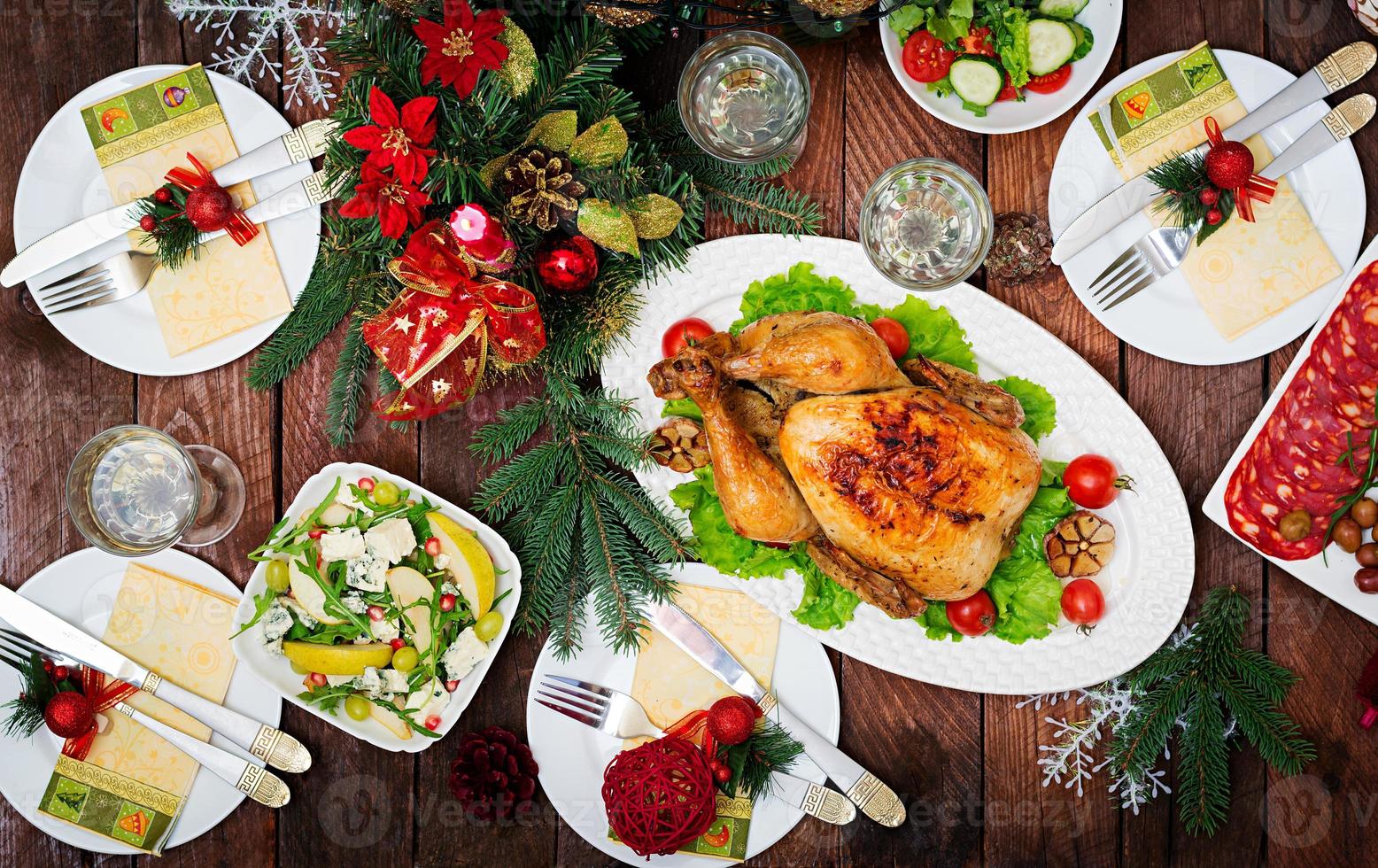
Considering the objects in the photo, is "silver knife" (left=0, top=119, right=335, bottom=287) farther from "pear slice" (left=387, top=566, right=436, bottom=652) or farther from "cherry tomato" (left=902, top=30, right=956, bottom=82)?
"cherry tomato" (left=902, top=30, right=956, bottom=82)

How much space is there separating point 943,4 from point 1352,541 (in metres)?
1.25

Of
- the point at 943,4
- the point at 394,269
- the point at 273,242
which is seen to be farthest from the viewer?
the point at 273,242

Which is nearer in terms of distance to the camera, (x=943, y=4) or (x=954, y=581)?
(x=954, y=581)

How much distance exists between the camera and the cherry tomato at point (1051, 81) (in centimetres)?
163

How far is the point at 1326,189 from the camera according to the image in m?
1.66

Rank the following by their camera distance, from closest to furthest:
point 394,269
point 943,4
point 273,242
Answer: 1. point 394,269
2. point 943,4
3. point 273,242

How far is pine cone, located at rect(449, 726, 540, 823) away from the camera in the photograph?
66.6 inches

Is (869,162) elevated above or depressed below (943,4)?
below

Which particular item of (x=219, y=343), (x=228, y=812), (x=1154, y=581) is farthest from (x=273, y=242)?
(x=1154, y=581)

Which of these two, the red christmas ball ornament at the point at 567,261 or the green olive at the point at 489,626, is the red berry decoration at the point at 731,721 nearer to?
the green olive at the point at 489,626

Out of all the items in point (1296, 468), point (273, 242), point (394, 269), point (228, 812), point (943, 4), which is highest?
point (943, 4)

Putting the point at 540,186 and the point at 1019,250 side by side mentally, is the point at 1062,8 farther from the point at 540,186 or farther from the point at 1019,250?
the point at 540,186

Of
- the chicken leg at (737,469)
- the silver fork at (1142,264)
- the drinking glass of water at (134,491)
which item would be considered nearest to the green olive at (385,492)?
the drinking glass of water at (134,491)

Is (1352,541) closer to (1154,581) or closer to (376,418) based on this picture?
(1154,581)
